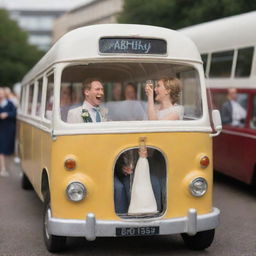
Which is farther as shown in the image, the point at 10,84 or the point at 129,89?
the point at 10,84

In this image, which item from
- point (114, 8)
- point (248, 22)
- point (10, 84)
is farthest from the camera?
point (114, 8)

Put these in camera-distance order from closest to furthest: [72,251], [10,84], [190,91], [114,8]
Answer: [72,251]
[190,91]
[10,84]
[114,8]

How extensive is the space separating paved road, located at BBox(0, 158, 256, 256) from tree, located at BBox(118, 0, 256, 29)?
1548 centimetres

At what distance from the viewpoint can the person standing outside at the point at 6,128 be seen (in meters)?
13.6

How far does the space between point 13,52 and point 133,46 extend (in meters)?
57.7

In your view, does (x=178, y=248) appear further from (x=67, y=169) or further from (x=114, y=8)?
(x=114, y=8)

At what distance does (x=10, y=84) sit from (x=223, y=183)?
52.8 meters

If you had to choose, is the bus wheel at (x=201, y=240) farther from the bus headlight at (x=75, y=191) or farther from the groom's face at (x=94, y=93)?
the groom's face at (x=94, y=93)

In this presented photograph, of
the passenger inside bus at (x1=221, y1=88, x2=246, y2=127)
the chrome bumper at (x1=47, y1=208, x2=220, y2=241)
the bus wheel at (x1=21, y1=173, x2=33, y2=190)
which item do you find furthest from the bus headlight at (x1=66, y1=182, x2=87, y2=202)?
the bus wheel at (x1=21, y1=173, x2=33, y2=190)

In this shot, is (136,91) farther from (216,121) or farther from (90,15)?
(90,15)

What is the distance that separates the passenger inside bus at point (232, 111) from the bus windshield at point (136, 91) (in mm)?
2201

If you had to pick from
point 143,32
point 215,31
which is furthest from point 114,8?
point 143,32

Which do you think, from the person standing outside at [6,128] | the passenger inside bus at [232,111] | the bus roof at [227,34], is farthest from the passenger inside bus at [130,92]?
the person standing outside at [6,128]

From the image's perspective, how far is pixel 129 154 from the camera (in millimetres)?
6590
